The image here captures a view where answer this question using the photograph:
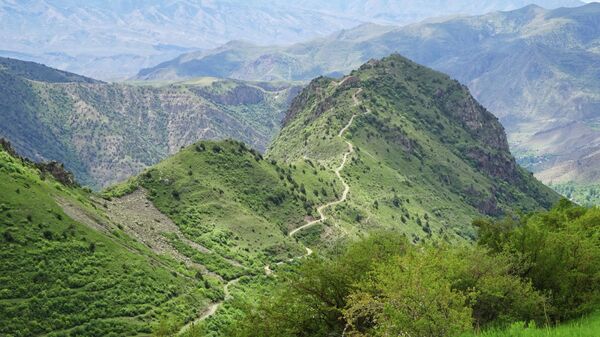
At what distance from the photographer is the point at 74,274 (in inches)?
3644

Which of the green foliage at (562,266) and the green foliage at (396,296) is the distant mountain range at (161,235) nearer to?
the green foliage at (396,296)

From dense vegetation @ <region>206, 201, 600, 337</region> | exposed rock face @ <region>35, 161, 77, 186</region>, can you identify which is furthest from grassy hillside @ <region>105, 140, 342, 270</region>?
dense vegetation @ <region>206, 201, 600, 337</region>

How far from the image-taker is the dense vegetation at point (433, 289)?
38.9 meters

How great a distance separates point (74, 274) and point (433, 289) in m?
69.0

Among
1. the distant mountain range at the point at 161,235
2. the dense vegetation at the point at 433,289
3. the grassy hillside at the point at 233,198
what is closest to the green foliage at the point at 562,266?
the dense vegetation at the point at 433,289

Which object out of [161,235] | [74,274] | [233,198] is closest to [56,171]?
[161,235]

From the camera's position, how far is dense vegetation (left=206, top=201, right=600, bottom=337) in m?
38.9

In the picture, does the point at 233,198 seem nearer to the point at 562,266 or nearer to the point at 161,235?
the point at 161,235

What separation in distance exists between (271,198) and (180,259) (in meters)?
48.2

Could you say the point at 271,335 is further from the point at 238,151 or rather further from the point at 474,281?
the point at 238,151

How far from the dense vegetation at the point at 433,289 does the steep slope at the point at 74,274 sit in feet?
110

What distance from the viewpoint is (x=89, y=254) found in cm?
9862

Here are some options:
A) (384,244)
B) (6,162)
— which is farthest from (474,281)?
(6,162)

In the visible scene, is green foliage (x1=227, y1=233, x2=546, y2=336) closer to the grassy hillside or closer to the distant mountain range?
the distant mountain range
